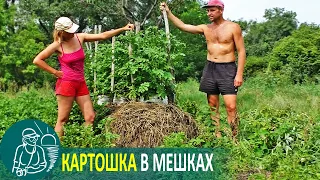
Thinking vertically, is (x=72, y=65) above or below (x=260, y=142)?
above

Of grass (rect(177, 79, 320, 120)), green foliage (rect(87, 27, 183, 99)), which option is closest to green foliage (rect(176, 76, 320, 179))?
green foliage (rect(87, 27, 183, 99))

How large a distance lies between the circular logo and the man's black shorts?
6.58ft

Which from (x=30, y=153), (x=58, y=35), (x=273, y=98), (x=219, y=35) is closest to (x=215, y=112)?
(x=219, y=35)

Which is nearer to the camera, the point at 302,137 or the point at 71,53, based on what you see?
the point at 302,137

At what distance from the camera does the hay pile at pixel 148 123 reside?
19.3ft

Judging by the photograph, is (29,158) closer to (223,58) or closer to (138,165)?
(138,165)

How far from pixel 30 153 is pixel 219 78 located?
2.36 meters

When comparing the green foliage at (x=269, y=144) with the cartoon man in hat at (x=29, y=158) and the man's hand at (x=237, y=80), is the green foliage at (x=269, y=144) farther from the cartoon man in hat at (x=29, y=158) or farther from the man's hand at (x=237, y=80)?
the cartoon man in hat at (x=29, y=158)

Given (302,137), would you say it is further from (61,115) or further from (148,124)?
(61,115)

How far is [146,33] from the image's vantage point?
6.75 meters

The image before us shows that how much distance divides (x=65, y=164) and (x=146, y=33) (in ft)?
7.72

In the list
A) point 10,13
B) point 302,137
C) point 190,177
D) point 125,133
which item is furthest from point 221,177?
point 10,13

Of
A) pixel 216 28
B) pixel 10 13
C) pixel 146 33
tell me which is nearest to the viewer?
pixel 216 28

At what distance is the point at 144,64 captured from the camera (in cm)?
648
